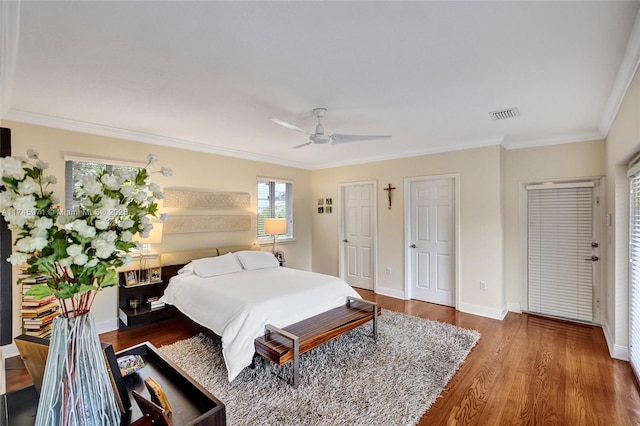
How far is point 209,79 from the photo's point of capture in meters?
2.29

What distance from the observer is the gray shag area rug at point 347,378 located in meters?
2.07

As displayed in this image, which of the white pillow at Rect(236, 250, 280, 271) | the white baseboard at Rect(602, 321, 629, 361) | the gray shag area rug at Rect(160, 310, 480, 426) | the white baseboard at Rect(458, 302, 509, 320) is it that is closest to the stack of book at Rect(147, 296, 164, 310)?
the gray shag area rug at Rect(160, 310, 480, 426)

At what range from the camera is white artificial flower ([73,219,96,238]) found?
34.7 inches

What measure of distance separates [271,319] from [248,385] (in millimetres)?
536

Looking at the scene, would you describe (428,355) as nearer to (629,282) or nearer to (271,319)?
(271,319)

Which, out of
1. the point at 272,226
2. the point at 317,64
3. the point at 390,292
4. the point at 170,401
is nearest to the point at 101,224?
the point at 170,401

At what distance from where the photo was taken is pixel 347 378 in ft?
8.21

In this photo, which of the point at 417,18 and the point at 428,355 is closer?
the point at 417,18

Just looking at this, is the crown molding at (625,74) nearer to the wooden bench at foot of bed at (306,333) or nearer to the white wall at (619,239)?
the white wall at (619,239)

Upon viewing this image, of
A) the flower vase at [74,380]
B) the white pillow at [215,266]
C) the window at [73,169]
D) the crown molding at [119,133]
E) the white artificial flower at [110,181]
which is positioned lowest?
the white pillow at [215,266]

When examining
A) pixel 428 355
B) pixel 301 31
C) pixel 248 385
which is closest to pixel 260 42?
pixel 301 31

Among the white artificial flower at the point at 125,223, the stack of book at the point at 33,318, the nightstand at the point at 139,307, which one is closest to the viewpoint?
the white artificial flower at the point at 125,223

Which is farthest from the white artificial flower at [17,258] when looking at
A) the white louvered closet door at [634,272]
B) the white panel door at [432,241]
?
the white panel door at [432,241]

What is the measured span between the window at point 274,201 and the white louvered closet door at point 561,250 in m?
3.91
